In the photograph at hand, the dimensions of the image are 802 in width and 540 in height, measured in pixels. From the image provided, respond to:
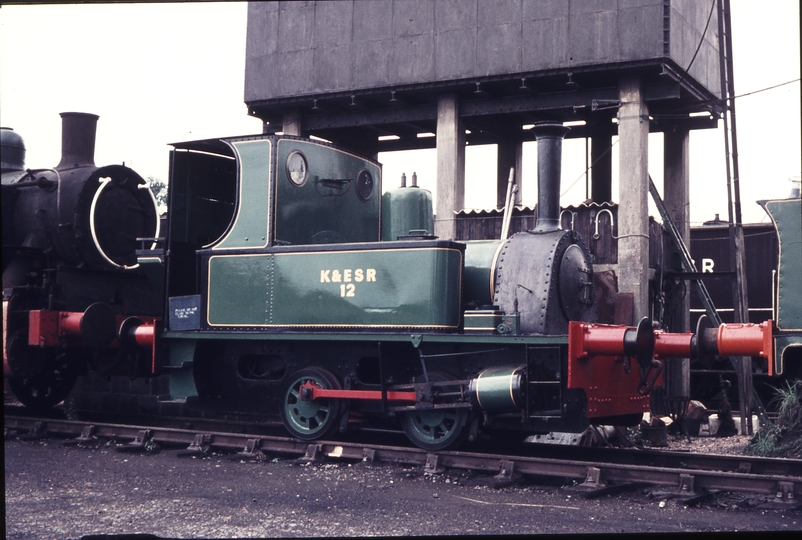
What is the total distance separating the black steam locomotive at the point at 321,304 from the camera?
694cm

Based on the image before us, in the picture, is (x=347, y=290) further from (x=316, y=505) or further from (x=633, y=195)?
(x=633, y=195)

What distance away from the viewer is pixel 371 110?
13812mm

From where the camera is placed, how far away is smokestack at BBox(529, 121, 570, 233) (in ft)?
23.7

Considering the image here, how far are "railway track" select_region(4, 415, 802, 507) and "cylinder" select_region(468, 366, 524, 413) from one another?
0.38 metres

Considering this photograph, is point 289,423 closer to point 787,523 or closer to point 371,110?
point 787,523

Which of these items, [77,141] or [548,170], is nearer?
[548,170]

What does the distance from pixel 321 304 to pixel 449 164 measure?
6.24 meters

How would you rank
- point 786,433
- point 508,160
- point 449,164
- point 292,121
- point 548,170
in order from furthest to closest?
point 508,160 → point 292,121 → point 449,164 → point 786,433 → point 548,170

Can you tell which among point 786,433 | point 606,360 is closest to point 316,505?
point 606,360

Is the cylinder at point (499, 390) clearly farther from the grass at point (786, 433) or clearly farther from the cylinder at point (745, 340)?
the grass at point (786, 433)

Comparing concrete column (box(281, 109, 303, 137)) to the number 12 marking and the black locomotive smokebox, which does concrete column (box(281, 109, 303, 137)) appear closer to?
the black locomotive smokebox

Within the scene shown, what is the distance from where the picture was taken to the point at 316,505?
557 cm

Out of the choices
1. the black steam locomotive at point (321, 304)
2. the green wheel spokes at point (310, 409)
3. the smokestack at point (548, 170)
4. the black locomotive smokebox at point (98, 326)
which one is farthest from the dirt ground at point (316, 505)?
the smokestack at point (548, 170)

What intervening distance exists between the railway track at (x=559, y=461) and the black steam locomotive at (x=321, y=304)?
0.35 m
